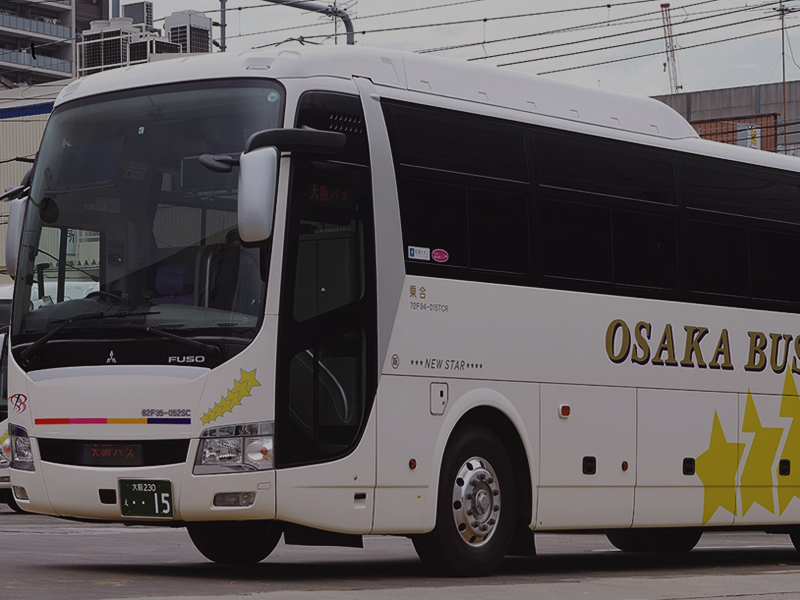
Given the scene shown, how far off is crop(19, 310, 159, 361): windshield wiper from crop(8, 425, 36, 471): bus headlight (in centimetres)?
55

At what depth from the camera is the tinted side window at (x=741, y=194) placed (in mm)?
14734

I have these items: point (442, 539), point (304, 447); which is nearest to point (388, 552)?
point (442, 539)

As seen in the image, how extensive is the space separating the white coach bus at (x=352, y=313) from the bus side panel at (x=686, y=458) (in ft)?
0.11

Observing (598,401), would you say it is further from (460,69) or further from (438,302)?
(460,69)

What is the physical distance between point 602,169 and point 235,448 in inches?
183

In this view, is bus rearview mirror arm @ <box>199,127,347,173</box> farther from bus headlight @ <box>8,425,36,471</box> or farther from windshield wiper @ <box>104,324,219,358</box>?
bus headlight @ <box>8,425,36,471</box>

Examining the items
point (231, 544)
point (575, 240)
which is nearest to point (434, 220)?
point (575, 240)

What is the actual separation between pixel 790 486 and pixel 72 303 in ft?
24.7

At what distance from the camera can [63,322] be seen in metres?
11.4

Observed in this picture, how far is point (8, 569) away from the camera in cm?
1209

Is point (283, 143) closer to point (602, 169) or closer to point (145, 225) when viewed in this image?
point (145, 225)

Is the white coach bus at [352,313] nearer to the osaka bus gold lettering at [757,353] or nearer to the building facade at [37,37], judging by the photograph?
the osaka bus gold lettering at [757,353]

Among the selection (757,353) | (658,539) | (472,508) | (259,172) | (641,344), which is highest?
(259,172)

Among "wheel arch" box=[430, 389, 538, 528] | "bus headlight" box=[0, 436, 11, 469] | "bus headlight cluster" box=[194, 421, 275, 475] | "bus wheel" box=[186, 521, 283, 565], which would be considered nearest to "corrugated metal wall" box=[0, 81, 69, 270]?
"bus headlight" box=[0, 436, 11, 469]
